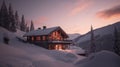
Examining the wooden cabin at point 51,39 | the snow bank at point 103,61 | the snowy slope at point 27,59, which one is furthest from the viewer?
the wooden cabin at point 51,39

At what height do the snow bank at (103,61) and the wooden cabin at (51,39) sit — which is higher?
the wooden cabin at (51,39)

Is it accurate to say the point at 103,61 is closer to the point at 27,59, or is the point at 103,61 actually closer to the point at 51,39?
the point at 27,59

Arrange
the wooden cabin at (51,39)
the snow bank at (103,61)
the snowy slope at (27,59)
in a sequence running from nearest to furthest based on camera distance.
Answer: the snowy slope at (27,59), the snow bank at (103,61), the wooden cabin at (51,39)

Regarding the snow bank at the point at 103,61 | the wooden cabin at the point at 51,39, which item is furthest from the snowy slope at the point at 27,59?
the wooden cabin at the point at 51,39

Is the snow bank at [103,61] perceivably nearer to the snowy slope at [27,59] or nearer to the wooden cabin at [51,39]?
the snowy slope at [27,59]

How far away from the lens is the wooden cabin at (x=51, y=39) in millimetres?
43062

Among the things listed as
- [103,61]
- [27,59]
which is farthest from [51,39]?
[103,61]

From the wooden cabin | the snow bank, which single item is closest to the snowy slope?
the snow bank

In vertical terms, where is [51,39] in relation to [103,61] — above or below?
above

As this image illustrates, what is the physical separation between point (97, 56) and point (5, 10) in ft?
189

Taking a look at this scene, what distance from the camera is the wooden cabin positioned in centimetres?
4306

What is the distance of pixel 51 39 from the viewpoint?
44.0m

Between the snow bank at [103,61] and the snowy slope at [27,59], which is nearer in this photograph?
the snowy slope at [27,59]

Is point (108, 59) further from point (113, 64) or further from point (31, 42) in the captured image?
point (31, 42)
